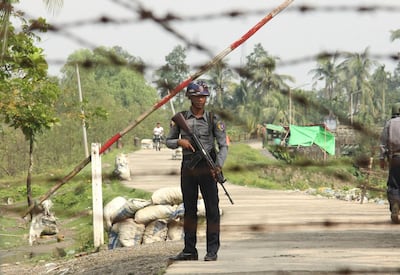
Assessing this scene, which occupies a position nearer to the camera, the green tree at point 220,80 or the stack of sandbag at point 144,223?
the green tree at point 220,80

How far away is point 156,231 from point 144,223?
0.97ft

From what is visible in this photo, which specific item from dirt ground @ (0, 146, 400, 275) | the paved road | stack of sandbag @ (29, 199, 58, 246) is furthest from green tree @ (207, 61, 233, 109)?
stack of sandbag @ (29, 199, 58, 246)

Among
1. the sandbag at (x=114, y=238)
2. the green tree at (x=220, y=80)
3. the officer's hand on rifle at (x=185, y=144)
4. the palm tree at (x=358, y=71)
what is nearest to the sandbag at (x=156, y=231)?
the sandbag at (x=114, y=238)

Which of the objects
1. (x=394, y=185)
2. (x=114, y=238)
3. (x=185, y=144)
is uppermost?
(x=185, y=144)

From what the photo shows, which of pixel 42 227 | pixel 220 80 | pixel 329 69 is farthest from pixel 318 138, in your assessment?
pixel 42 227

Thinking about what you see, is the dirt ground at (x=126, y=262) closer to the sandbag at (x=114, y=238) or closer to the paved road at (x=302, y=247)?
the paved road at (x=302, y=247)

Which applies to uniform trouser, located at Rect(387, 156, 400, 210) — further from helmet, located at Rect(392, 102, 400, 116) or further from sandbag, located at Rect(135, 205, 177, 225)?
sandbag, located at Rect(135, 205, 177, 225)

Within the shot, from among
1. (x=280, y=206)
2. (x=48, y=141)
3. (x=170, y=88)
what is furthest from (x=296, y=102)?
(x=48, y=141)

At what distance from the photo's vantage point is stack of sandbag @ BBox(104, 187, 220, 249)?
36.6 ft

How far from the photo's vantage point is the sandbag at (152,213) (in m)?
11.3

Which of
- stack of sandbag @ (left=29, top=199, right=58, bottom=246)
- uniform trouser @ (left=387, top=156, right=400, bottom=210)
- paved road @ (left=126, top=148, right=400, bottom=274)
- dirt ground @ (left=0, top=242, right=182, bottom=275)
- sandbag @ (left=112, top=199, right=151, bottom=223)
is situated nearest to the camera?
paved road @ (left=126, top=148, right=400, bottom=274)

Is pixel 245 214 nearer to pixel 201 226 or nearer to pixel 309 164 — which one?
pixel 201 226

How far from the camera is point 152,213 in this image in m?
11.3

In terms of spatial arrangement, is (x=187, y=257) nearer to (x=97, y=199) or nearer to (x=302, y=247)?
(x=302, y=247)
